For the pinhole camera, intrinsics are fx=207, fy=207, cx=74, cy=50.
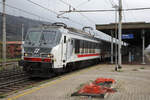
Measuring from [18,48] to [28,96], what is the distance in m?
38.7

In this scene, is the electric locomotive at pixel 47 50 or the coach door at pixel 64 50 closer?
the electric locomotive at pixel 47 50

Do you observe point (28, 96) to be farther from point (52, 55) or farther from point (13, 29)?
point (13, 29)

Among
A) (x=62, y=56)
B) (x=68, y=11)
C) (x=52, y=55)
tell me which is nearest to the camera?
(x=52, y=55)

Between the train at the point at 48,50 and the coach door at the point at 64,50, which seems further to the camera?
the coach door at the point at 64,50

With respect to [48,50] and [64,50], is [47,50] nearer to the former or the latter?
[48,50]

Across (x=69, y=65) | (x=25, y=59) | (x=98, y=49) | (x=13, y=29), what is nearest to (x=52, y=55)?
(x=25, y=59)

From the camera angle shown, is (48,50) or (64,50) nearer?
(48,50)

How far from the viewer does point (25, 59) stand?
13039 mm

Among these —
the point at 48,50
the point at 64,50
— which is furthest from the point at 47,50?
the point at 64,50

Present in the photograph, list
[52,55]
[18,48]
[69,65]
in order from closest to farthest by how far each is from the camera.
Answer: [52,55], [69,65], [18,48]

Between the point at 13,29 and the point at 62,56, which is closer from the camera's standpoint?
the point at 62,56

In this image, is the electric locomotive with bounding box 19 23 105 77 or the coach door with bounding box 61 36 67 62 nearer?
the electric locomotive with bounding box 19 23 105 77

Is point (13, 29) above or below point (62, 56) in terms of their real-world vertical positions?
above

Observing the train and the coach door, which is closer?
the train
